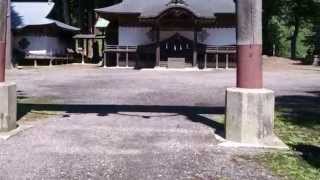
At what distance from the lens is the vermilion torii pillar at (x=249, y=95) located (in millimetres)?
9367

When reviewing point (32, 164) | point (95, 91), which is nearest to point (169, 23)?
point (95, 91)

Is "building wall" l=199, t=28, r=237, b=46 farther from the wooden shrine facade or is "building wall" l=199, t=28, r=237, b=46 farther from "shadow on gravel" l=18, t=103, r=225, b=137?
"shadow on gravel" l=18, t=103, r=225, b=137

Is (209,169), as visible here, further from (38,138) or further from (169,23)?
(169,23)

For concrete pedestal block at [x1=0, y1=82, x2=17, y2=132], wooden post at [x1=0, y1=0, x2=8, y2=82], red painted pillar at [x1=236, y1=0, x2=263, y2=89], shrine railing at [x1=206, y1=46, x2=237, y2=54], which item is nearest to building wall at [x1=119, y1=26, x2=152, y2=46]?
shrine railing at [x1=206, y1=46, x2=237, y2=54]

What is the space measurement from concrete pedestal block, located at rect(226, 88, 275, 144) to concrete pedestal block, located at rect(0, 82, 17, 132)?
408 cm

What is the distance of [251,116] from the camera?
30.8 feet

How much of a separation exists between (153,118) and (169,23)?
2674 centimetres

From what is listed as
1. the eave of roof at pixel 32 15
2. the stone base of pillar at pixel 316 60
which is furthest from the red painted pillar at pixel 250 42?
the eave of roof at pixel 32 15

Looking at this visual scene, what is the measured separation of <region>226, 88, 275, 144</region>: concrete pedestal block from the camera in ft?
30.7

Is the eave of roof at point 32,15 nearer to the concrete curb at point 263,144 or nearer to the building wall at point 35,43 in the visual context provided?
the building wall at point 35,43

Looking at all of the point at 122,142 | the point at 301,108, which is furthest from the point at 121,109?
the point at 301,108

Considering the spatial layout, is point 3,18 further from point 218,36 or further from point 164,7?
point 218,36

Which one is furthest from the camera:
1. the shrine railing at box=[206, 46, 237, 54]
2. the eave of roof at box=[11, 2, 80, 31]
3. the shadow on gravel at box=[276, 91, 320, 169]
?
the eave of roof at box=[11, 2, 80, 31]

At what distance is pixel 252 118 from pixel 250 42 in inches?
53.3
